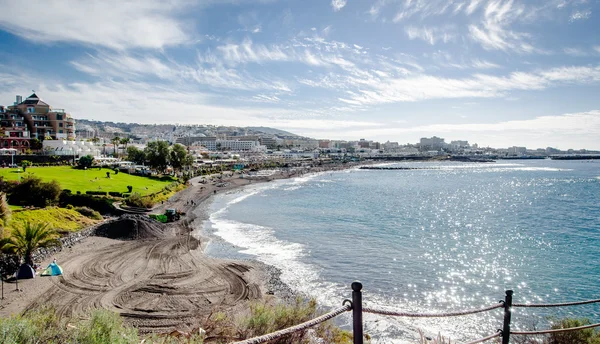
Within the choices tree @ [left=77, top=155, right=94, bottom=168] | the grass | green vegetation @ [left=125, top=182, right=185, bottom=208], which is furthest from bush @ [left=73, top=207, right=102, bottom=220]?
tree @ [left=77, top=155, right=94, bottom=168]

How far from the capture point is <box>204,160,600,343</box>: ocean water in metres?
17.1

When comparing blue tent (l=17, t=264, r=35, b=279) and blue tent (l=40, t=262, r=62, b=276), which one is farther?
blue tent (l=40, t=262, r=62, b=276)

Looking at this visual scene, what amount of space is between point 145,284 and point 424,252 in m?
19.5

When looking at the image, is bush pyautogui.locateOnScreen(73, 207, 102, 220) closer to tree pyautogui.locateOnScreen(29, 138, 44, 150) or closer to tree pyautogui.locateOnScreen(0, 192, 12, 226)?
tree pyautogui.locateOnScreen(0, 192, 12, 226)

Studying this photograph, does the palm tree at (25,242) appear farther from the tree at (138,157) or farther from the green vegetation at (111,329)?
the tree at (138,157)

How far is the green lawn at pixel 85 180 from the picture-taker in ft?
130

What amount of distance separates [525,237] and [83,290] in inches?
1400

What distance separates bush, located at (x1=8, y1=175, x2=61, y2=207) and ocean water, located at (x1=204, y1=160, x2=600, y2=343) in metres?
13.2

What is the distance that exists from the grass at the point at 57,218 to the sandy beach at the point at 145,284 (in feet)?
7.63

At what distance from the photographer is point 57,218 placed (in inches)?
1084

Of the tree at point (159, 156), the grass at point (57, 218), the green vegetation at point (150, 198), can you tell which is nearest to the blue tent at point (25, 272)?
the grass at point (57, 218)

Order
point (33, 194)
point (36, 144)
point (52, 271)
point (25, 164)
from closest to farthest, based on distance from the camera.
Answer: point (52, 271) → point (33, 194) → point (25, 164) → point (36, 144)

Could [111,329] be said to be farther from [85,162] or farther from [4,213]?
[85,162]

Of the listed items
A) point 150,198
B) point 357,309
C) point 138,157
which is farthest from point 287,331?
point 138,157
